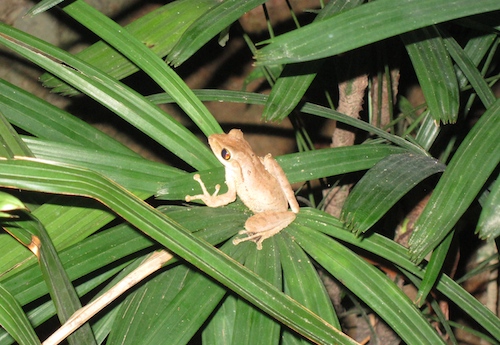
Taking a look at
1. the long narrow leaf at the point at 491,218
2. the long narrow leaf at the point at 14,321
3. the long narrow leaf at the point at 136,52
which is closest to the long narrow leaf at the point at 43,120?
the long narrow leaf at the point at 136,52

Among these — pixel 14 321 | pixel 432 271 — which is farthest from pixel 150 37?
pixel 432 271

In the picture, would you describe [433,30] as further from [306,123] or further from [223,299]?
[306,123]

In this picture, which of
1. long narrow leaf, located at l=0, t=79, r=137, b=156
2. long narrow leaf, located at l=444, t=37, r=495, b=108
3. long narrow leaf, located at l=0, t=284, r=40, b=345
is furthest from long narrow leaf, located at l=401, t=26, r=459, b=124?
long narrow leaf, located at l=0, t=284, r=40, b=345

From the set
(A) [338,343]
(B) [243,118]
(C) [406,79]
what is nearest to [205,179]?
(A) [338,343]

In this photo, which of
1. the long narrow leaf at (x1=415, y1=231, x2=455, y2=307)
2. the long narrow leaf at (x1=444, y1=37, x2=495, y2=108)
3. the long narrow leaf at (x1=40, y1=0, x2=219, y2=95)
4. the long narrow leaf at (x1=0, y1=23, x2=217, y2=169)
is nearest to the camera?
the long narrow leaf at (x1=415, y1=231, x2=455, y2=307)

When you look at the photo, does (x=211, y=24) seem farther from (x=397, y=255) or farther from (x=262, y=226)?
(x=397, y=255)

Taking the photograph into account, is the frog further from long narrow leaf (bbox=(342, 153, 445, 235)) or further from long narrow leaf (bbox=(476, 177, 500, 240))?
long narrow leaf (bbox=(476, 177, 500, 240))
